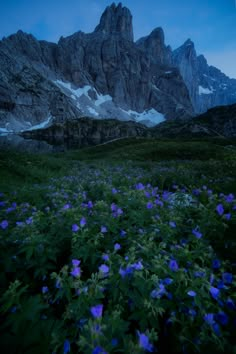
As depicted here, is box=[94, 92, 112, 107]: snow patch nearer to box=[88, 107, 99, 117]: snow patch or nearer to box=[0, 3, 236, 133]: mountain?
box=[0, 3, 236, 133]: mountain

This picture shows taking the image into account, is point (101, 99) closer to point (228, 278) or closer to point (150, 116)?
point (150, 116)

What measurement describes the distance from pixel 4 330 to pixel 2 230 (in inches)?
57.4

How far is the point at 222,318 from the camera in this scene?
4.87ft

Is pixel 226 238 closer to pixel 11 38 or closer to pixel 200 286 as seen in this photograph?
pixel 200 286

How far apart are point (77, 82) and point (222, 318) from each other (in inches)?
7636

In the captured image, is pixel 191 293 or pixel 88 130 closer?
pixel 191 293

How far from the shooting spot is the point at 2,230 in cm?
265

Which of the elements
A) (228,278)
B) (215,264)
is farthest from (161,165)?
(228,278)

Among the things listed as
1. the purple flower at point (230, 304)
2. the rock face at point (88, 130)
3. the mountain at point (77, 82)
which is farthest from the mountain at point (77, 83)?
the purple flower at point (230, 304)

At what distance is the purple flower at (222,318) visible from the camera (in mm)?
1465

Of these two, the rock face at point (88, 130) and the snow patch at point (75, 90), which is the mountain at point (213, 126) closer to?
the rock face at point (88, 130)

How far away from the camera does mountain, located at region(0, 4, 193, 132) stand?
12312 cm

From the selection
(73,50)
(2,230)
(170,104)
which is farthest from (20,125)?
(170,104)

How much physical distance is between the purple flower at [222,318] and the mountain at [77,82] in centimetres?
12647
